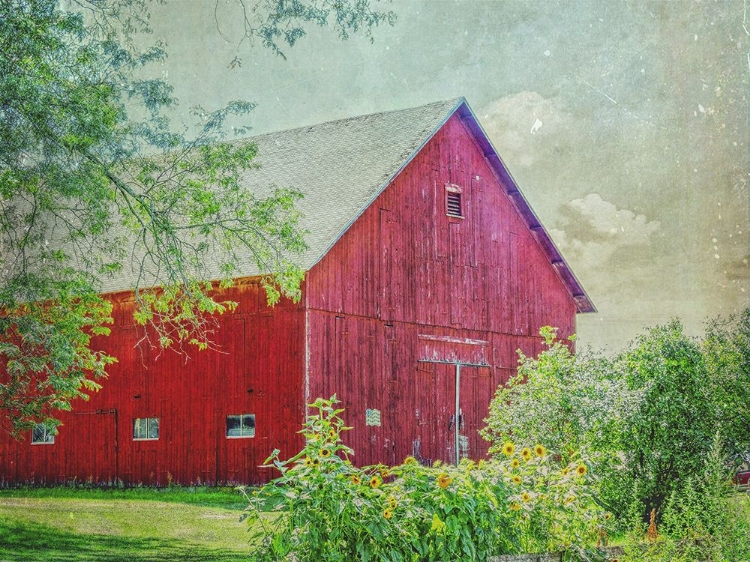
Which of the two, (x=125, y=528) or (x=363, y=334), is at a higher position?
(x=363, y=334)

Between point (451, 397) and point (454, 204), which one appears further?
point (454, 204)

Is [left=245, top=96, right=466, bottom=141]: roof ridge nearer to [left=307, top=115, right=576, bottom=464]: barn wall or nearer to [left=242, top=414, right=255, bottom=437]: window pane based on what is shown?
[left=307, top=115, right=576, bottom=464]: barn wall

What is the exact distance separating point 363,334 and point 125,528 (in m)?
7.99

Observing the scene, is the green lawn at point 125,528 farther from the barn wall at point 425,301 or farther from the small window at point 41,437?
the barn wall at point 425,301

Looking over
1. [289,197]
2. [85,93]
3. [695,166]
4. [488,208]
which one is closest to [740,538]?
[289,197]

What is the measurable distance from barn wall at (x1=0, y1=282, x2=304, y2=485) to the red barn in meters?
0.03

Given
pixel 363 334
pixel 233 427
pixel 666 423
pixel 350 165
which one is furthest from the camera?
pixel 350 165

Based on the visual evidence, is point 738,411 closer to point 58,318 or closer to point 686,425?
point 686,425

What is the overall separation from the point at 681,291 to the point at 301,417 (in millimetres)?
20712

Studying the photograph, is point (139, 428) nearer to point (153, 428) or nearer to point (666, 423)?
point (153, 428)

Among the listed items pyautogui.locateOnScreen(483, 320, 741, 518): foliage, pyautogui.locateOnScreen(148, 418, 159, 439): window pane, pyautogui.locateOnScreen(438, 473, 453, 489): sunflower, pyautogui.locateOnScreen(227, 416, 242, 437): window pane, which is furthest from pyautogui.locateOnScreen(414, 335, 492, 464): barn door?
pyautogui.locateOnScreen(438, 473, 453, 489): sunflower

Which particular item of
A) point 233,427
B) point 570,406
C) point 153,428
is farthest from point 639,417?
point 153,428

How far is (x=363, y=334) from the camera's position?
22.9 m

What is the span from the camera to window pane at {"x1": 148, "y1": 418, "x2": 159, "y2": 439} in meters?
23.5
